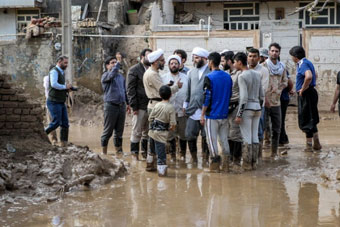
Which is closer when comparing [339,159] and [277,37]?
[339,159]

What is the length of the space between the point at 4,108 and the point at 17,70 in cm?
1029

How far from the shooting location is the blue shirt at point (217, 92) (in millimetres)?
7750

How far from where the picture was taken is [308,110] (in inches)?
376

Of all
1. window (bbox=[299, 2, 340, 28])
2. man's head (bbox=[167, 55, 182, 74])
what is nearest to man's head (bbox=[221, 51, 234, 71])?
man's head (bbox=[167, 55, 182, 74])

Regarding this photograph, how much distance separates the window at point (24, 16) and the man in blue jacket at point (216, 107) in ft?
59.2

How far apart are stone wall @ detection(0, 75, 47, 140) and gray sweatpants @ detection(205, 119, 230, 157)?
2622 mm

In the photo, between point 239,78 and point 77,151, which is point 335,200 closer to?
point 239,78

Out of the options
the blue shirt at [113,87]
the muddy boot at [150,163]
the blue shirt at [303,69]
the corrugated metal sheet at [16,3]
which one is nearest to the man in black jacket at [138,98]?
the blue shirt at [113,87]

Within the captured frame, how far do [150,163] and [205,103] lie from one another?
1.27 meters

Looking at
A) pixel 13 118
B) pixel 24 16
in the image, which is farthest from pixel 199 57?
pixel 24 16

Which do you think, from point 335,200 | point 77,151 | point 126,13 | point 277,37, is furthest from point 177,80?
point 126,13

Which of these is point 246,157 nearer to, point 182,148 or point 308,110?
point 182,148

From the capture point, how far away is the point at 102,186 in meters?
7.20

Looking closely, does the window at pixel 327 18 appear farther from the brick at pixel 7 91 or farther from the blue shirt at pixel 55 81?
the brick at pixel 7 91
